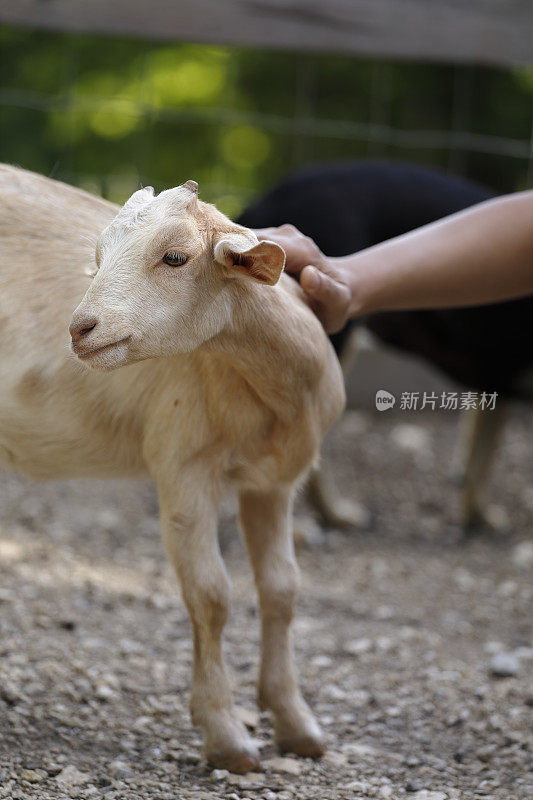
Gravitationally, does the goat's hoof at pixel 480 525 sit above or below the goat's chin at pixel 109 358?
below

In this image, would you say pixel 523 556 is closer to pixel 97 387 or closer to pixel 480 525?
pixel 480 525

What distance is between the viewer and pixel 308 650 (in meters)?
3.19

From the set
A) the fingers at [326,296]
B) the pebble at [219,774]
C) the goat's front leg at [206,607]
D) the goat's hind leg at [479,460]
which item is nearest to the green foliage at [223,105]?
the goat's hind leg at [479,460]

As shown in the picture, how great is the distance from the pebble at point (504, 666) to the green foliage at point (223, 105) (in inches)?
186

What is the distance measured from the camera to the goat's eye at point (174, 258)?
175 cm

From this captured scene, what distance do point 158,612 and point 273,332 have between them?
1.64m

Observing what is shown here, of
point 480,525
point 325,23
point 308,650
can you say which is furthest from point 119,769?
point 325,23

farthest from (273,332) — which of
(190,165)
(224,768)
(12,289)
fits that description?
(190,165)

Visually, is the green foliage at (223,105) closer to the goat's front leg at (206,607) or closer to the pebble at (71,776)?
the goat's front leg at (206,607)

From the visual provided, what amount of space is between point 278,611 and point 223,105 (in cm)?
634

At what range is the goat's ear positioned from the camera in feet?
5.88

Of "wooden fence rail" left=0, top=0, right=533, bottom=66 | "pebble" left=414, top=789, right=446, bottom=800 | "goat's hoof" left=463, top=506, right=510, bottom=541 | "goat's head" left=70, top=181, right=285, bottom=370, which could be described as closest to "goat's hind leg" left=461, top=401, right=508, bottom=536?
"goat's hoof" left=463, top=506, right=510, bottom=541

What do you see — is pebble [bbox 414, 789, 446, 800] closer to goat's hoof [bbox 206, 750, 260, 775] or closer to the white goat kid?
the white goat kid

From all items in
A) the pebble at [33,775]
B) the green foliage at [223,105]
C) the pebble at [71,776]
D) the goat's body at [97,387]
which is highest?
the green foliage at [223,105]
